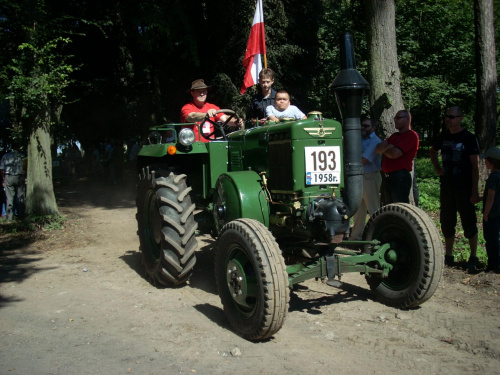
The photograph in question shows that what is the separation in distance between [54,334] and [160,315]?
3.38 ft

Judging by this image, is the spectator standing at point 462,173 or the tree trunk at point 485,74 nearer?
the spectator standing at point 462,173

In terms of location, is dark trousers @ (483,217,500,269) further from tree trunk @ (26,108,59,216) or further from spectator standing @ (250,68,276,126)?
tree trunk @ (26,108,59,216)

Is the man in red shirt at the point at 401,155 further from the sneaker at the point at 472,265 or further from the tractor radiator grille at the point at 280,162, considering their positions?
the tractor radiator grille at the point at 280,162

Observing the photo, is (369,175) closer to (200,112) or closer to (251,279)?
(200,112)

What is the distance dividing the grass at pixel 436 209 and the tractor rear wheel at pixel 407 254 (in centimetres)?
214

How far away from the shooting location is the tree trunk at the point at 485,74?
38.0 ft

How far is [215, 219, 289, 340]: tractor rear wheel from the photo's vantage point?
162 inches

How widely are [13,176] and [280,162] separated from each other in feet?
29.7

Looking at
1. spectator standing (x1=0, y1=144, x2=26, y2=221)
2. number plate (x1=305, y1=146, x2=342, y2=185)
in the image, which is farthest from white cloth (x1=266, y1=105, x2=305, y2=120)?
spectator standing (x1=0, y1=144, x2=26, y2=221)

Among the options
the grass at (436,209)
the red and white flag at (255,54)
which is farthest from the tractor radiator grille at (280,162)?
the grass at (436,209)

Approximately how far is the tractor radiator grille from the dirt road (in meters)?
1.34

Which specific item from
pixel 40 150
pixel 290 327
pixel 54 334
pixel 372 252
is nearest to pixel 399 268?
pixel 372 252

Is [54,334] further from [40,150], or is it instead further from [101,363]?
[40,150]

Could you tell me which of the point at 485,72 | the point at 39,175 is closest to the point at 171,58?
the point at 39,175
